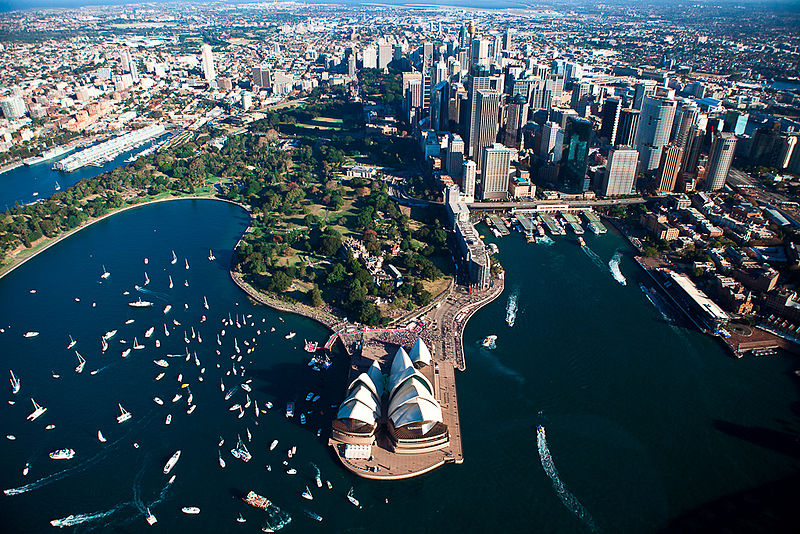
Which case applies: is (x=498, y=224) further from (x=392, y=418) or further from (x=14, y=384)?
(x=14, y=384)

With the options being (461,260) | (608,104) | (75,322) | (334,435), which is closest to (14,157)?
(75,322)

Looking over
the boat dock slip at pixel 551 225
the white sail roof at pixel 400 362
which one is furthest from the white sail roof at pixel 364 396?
the boat dock slip at pixel 551 225

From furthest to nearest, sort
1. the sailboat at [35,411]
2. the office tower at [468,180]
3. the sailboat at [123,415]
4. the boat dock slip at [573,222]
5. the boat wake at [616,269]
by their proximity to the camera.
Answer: the office tower at [468,180] < the boat dock slip at [573,222] < the boat wake at [616,269] < the sailboat at [35,411] < the sailboat at [123,415]

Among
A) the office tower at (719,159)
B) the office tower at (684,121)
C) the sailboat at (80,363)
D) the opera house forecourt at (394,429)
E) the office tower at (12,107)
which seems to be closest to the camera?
the opera house forecourt at (394,429)

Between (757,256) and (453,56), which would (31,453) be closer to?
(757,256)

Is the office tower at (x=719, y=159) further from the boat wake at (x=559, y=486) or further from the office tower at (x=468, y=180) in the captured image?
the boat wake at (x=559, y=486)

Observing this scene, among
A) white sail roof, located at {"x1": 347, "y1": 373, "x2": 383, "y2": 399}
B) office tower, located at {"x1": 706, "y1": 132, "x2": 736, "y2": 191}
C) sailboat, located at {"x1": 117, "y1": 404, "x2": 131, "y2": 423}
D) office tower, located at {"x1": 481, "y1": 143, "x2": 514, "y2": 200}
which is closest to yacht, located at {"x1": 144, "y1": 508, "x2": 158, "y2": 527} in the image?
sailboat, located at {"x1": 117, "y1": 404, "x2": 131, "y2": 423}

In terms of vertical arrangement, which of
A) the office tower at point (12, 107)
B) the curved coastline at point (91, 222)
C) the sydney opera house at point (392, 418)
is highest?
the office tower at point (12, 107)

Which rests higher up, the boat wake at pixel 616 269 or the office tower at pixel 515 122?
the office tower at pixel 515 122
